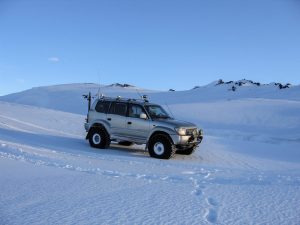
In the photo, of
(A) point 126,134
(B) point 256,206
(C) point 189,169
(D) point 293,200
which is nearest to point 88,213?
(B) point 256,206

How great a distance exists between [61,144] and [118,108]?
7.55ft

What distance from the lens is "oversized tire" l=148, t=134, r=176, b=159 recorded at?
38.6ft

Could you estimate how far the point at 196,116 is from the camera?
28672 millimetres

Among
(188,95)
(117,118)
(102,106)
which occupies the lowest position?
(117,118)

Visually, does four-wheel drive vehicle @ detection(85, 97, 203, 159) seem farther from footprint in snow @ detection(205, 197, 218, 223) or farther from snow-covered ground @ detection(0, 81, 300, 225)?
footprint in snow @ detection(205, 197, 218, 223)

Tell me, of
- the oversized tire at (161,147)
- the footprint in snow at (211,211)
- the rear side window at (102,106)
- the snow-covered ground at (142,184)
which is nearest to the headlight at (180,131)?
the oversized tire at (161,147)

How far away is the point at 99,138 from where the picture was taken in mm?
13312

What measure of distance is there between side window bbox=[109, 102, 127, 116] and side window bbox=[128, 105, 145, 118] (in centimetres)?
23

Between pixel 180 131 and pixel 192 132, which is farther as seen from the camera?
pixel 192 132

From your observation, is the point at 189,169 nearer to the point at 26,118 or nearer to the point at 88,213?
the point at 88,213

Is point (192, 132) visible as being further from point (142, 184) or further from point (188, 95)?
point (188, 95)

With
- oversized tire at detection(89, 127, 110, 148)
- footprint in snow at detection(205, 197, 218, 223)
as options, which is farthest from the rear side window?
footprint in snow at detection(205, 197, 218, 223)

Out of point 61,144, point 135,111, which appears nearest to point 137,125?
point 135,111

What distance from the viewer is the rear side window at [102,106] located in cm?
1353
